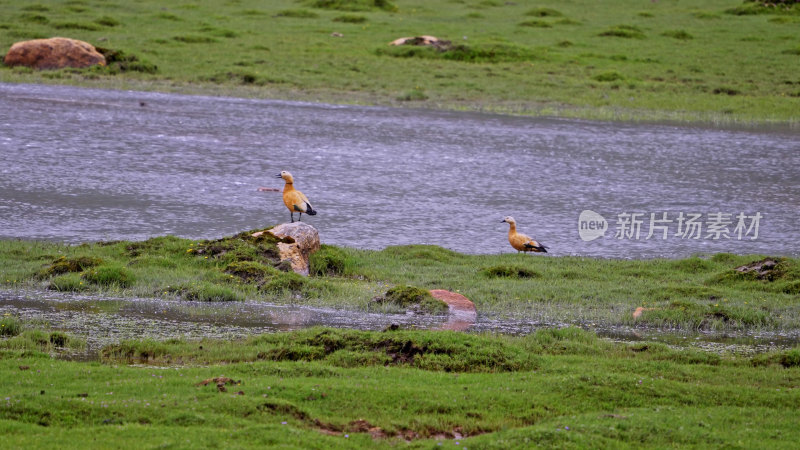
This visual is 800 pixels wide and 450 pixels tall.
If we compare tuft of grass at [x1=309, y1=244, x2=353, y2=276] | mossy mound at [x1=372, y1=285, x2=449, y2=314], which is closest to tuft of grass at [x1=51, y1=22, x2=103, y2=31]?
tuft of grass at [x1=309, y1=244, x2=353, y2=276]

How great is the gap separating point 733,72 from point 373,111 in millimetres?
15855

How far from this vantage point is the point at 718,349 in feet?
35.7

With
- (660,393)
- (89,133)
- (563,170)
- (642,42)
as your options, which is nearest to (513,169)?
(563,170)

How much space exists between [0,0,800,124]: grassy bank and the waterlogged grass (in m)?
21.0

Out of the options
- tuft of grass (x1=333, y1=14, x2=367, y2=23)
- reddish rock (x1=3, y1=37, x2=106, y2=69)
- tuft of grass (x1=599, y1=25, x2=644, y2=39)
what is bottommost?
reddish rock (x1=3, y1=37, x2=106, y2=69)

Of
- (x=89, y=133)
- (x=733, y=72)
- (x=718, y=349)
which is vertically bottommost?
(x=718, y=349)

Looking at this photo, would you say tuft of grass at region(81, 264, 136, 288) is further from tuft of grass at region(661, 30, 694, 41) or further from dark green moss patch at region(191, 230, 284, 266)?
tuft of grass at region(661, 30, 694, 41)

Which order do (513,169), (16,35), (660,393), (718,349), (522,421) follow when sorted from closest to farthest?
(522,421), (660,393), (718,349), (513,169), (16,35)

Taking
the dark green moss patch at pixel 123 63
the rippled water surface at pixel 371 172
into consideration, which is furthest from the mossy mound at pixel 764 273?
the dark green moss patch at pixel 123 63

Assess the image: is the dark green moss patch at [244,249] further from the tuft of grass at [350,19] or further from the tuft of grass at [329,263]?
the tuft of grass at [350,19]

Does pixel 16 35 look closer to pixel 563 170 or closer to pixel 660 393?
pixel 563 170

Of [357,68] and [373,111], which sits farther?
[357,68]

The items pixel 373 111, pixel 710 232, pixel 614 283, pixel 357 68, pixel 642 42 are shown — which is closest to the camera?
pixel 614 283

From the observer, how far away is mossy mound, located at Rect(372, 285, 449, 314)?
11.9m
